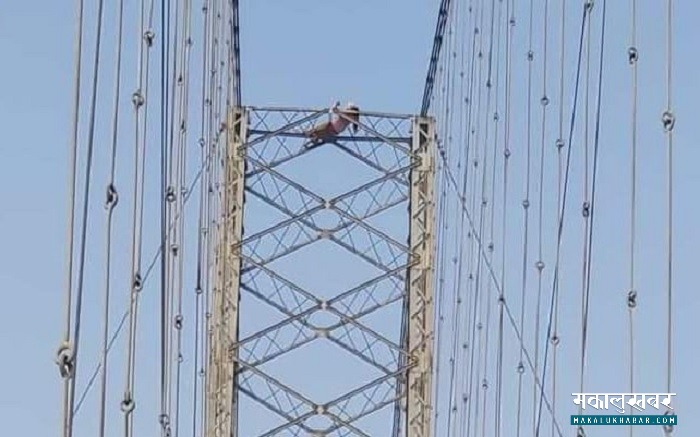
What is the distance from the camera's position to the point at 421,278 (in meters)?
23.9

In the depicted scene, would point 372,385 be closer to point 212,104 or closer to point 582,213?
point 212,104

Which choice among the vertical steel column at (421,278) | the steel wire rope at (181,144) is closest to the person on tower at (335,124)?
the vertical steel column at (421,278)

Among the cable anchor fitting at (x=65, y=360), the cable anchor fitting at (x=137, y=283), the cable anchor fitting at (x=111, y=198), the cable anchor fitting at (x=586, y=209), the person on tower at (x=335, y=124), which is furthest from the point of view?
the person on tower at (x=335, y=124)

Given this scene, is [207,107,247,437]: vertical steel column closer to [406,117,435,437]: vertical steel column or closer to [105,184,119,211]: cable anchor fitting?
[406,117,435,437]: vertical steel column

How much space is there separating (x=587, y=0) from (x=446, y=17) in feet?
35.0

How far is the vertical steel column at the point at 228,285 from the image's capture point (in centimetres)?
2314

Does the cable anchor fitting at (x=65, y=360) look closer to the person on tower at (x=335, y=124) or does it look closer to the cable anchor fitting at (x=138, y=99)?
the cable anchor fitting at (x=138, y=99)

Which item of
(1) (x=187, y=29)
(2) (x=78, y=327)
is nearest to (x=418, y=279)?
(1) (x=187, y=29)

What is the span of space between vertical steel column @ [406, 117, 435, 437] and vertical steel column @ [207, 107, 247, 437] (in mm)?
1705

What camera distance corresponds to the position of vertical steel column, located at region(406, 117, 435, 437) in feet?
76.1

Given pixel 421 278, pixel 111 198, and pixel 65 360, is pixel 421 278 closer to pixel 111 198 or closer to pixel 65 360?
pixel 111 198

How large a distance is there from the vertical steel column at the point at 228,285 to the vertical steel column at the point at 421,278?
171 cm

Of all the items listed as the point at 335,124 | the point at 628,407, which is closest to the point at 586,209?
the point at 628,407

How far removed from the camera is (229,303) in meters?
23.9
